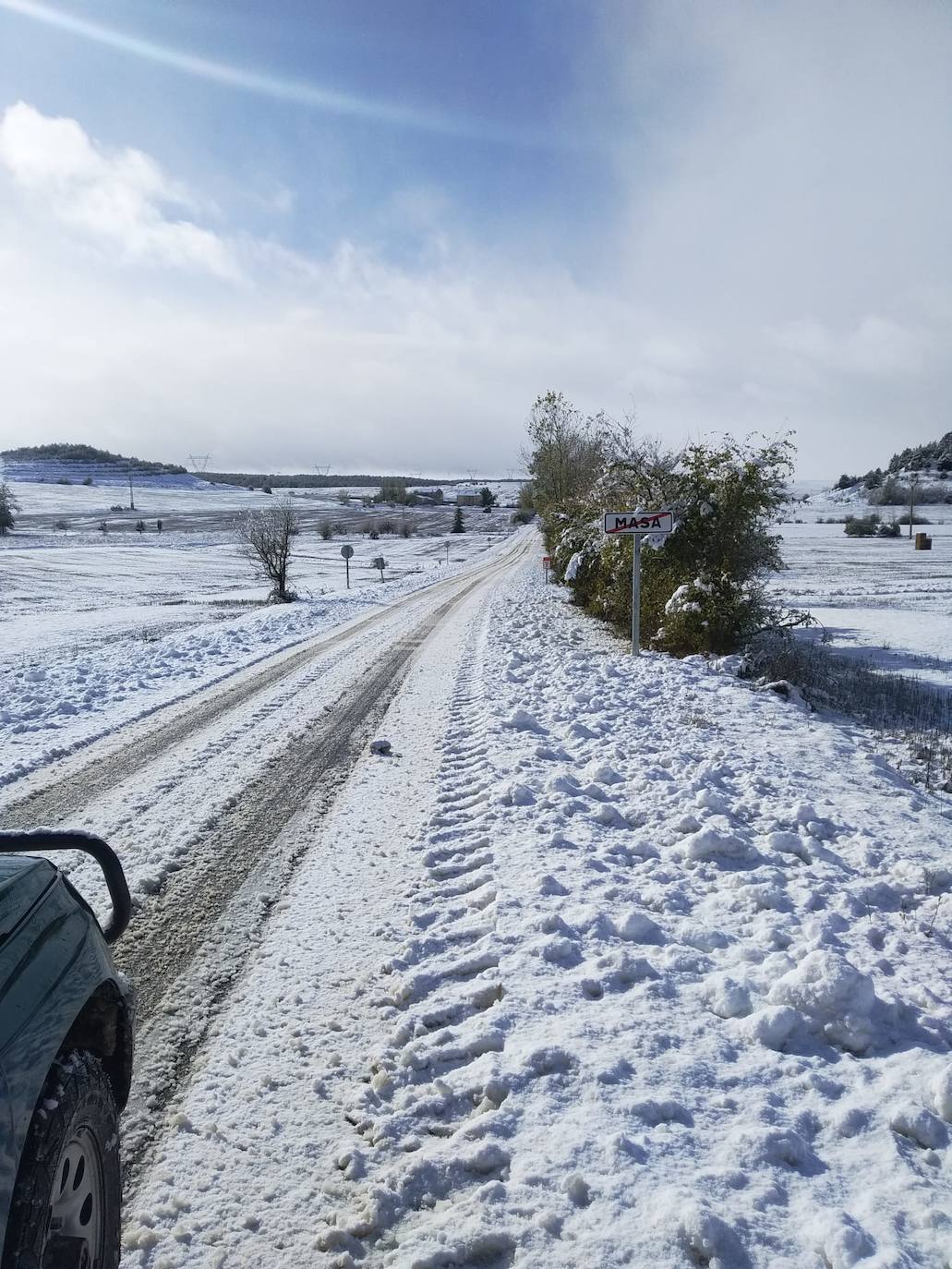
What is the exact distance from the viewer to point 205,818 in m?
5.82

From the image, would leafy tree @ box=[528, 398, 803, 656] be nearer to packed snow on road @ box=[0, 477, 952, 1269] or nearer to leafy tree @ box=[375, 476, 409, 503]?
packed snow on road @ box=[0, 477, 952, 1269]

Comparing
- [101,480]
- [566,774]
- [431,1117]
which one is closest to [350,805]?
[566,774]

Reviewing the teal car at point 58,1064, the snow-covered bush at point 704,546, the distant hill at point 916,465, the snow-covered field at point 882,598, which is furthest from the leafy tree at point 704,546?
the distant hill at point 916,465

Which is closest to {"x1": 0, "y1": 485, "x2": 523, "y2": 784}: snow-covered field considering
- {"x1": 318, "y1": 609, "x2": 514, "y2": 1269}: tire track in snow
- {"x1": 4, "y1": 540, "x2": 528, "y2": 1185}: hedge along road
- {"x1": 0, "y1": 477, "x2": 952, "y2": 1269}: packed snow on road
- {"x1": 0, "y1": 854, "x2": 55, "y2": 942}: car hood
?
{"x1": 0, "y1": 477, "x2": 952, "y2": 1269}: packed snow on road

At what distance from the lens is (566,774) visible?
648 cm

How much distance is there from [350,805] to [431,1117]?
11.4ft

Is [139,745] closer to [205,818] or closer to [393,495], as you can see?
[205,818]

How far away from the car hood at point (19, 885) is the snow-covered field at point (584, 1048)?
1256mm

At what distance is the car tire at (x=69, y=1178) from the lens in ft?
5.16

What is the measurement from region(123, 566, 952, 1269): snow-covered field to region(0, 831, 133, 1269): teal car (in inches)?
23.6

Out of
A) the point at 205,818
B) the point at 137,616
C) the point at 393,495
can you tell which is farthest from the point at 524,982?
the point at 393,495

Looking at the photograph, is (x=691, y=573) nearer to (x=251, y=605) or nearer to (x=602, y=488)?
(x=602, y=488)

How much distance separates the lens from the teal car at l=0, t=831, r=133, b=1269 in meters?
1.59

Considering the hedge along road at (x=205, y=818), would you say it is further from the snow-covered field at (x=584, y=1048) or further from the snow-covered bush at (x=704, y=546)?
the snow-covered bush at (x=704, y=546)
